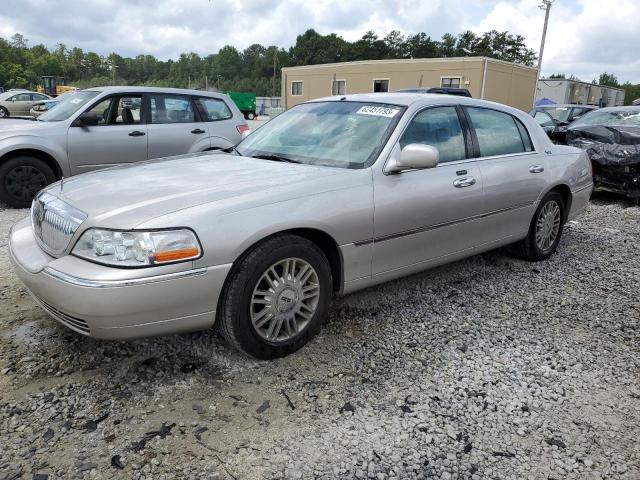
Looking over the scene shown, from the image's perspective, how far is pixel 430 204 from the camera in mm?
3629

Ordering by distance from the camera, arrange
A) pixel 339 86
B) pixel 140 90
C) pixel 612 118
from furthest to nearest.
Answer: pixel 339 86 → pixel 612 118 → pixel 140 90

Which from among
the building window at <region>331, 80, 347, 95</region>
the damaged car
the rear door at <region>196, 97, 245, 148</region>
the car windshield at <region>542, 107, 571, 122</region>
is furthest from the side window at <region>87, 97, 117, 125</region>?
the building window at <region>331, 80, 347, 95</region>

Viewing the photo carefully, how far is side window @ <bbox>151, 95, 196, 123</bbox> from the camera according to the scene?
298 inches

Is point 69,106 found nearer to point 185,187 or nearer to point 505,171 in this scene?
point 185,187

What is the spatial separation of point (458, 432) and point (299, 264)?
126 centimetres

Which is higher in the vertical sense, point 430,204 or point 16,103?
point 16,103

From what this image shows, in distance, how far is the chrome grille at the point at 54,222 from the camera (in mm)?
2740

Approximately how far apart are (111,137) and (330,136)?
15.1 ft

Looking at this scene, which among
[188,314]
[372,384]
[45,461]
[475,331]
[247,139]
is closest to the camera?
[45,461]

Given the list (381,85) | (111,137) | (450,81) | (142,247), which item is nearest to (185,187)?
(142,247)

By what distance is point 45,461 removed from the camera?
2.21 m

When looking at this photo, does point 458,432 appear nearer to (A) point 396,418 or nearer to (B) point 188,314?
(A) point 396,418

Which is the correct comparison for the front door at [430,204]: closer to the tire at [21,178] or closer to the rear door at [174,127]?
the rear door at [174,127]

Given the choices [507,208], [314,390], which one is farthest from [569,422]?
[507,208]
